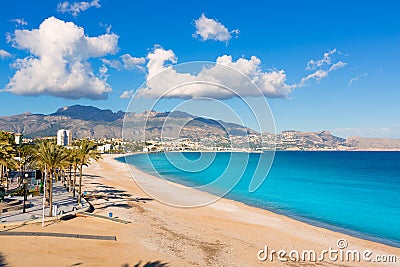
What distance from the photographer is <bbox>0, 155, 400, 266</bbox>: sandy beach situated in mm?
14812

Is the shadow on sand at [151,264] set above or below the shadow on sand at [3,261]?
below

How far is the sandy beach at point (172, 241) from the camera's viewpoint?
14812 millimetres

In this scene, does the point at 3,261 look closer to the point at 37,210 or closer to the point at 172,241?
the point at 172,241

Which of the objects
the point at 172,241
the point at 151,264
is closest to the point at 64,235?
the point at 151,264

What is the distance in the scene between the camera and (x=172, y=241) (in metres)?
19.1

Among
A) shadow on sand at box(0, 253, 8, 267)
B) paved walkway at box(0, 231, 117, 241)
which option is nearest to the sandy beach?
shadow on sand at box(0, 253, 8, 267)

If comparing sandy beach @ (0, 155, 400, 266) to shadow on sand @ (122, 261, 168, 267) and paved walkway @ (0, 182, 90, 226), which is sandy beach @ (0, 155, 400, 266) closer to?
shadow on sand @ (122, 261, 168, 267)

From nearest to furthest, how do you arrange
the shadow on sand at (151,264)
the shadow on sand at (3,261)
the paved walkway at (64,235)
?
the shadow on sand at (3,261), the shadow on sand at (151,264), the paved walkway at (64,235)

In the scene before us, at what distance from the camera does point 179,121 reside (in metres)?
19.5

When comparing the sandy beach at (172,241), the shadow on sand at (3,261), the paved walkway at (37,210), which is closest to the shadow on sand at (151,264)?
the sandy beach at (172,241)

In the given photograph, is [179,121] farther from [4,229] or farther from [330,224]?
[330,224]

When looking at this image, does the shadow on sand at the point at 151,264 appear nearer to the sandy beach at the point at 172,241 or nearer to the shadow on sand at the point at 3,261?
the sandy beach at the point at 172,241

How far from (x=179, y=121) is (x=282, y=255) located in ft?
30.1

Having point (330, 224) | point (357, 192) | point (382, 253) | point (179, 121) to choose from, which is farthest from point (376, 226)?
point (357, 192)
